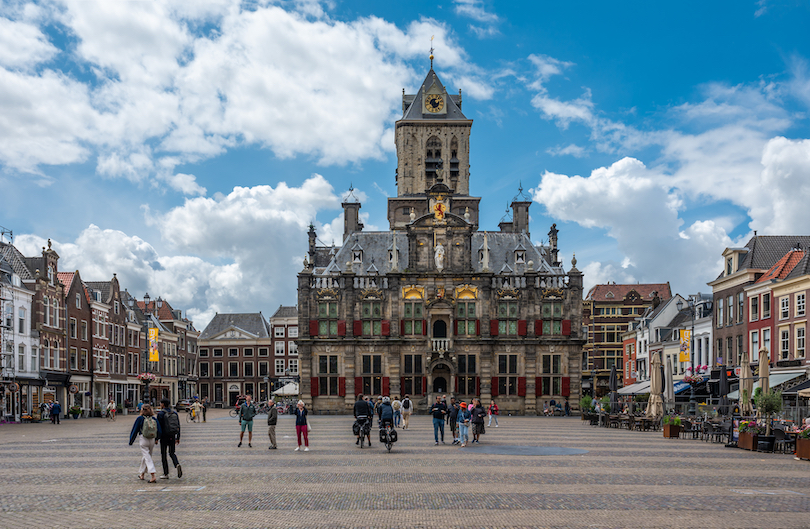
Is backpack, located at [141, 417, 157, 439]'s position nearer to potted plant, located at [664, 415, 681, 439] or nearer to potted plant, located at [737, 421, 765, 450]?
potted plant, located at [737, 421, 765, 450]

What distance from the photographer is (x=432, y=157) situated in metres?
81.6

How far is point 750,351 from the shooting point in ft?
161

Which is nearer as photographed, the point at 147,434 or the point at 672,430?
the point at 147,434

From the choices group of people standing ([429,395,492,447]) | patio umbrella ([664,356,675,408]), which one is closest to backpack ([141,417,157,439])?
group of people standing ([429,395,492,447])

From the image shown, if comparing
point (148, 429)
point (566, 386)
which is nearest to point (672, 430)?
point (148, 429)

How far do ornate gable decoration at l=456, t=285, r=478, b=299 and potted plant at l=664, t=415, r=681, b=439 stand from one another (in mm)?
33382

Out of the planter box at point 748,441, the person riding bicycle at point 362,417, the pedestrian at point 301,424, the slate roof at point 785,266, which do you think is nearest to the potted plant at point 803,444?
the planter box at point 748,441

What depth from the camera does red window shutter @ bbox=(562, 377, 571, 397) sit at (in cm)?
6681

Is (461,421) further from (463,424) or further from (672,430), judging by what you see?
(672,430)

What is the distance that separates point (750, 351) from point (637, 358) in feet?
96.0

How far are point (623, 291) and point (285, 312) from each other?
155ft

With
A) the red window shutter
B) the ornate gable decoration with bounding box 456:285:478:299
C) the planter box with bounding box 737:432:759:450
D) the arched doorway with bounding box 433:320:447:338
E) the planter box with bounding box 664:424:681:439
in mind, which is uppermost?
the ornate gable decoration with bounding box 456:285:478:299

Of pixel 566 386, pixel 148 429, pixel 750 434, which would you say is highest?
pixel 148 429

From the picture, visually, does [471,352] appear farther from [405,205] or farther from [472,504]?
[472,504]
